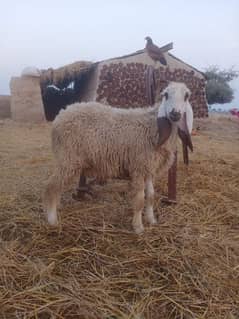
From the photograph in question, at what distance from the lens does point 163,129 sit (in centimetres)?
337

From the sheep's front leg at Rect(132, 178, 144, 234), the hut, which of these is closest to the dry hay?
the sheep's front leg at Rect(132, 178, 144, 234)

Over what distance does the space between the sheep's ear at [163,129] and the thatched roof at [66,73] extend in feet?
32.2

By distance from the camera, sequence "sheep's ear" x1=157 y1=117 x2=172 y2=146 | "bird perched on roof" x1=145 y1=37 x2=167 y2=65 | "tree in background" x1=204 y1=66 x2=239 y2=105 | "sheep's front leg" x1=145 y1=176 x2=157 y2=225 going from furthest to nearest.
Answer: "tree in background" x1=204 y1=66 x2=239 y2=105
"bird perched on roof" x1=145 y1=37 x2=167 y2=65
"sheep's front leg" x1=145 y1=176 x2=157 y2=225
"sheep's ear" x1=157 y1=117 x2=172 y2=146

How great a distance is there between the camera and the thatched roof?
12.8m

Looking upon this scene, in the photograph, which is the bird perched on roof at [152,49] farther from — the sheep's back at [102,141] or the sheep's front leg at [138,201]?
the sheep's front leg at [138,201]

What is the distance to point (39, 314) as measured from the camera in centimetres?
217

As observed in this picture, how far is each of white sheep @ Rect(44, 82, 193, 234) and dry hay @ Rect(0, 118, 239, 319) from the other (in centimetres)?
30

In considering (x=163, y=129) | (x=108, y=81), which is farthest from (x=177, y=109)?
(x=108, y=81)

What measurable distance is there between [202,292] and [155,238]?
77cm

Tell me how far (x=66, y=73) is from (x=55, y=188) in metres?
10.1

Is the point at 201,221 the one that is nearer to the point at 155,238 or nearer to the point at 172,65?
the point at 155,238

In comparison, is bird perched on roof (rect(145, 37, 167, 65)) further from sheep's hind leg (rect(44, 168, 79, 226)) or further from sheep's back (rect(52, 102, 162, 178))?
sheep's hind leg (rect(44, 168, 79, 226))

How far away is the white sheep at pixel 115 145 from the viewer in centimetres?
339

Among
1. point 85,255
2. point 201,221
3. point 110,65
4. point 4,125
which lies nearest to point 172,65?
point 110,65
